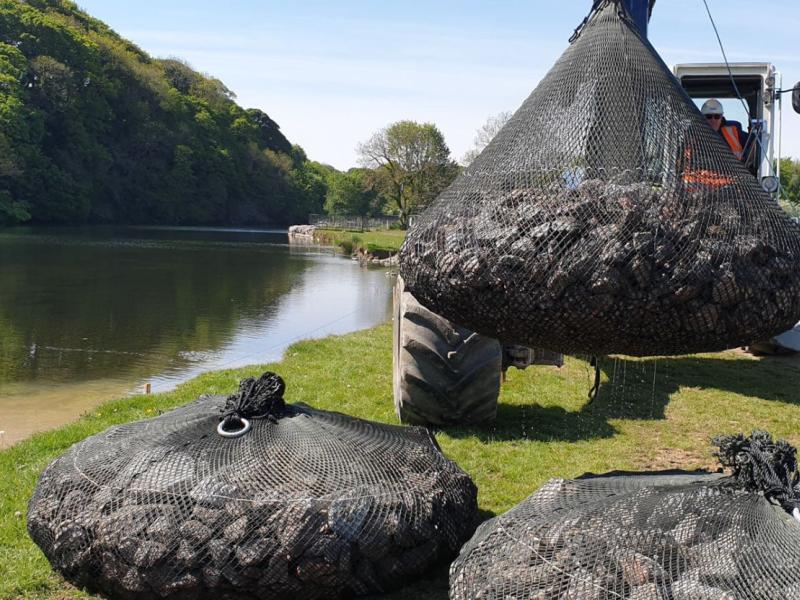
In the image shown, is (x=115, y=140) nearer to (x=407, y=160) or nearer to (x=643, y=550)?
(x=407, y=160)

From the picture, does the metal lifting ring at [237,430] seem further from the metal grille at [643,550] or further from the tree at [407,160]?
the tree at [407,160]

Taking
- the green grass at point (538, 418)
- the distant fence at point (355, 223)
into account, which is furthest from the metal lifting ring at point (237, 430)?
the distant fence at point (355, 223)

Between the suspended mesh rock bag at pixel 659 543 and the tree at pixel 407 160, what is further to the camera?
the tree at pixel 407 160

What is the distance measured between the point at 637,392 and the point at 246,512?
602 cm

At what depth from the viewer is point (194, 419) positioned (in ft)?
14.6

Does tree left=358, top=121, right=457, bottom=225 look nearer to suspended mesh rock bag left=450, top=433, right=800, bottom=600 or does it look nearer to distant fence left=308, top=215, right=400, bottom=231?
distant fence left=308, top=215, right=400, bottom=231

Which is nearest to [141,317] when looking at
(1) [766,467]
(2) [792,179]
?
(1) [766,467]

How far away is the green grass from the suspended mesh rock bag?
88 centimetres

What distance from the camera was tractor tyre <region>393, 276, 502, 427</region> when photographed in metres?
6.55

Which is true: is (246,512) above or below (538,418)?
above

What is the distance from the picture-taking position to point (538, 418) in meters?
7.45

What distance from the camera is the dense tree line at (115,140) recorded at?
60.2 m

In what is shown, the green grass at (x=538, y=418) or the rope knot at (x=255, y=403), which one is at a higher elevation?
the rope knot at (x=255, y=403)

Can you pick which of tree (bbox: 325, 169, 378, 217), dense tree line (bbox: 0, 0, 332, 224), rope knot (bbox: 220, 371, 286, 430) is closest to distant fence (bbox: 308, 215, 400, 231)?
tree (bbox: 325, 169, 378, 217)
